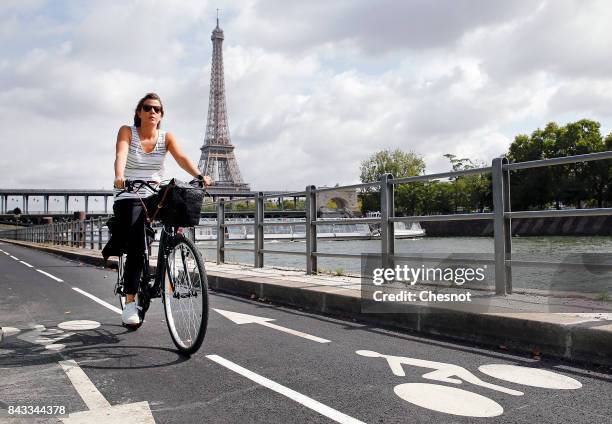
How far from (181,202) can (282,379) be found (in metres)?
1.49

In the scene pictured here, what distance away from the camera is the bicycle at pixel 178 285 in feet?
13.1

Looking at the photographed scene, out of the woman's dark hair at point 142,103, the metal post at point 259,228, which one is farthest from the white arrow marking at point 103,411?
the metal post at point 259,228

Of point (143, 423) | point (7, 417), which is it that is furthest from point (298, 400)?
point (7, 417)

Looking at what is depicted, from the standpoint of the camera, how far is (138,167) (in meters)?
4.57

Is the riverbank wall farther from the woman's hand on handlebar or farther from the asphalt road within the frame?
the woman's hand on handlebar

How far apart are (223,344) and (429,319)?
181 centimetres

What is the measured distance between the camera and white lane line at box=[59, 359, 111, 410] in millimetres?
3029

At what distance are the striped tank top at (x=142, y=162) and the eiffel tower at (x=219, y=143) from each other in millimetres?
111609

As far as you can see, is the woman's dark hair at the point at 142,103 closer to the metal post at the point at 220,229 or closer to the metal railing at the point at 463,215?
the metal railing at the point at 463,215

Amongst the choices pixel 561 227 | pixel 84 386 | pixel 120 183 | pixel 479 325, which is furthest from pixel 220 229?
pixel 561 227

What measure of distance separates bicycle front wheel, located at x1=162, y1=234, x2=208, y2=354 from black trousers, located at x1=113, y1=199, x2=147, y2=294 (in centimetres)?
30

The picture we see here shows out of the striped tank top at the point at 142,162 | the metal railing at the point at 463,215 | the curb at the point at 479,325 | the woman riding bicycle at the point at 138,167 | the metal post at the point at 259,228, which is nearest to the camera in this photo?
the curb at the point at 479,325

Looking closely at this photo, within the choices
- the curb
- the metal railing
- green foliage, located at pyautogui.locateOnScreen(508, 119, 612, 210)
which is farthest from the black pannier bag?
green foliage, located at pyautogui.locateOnScreen(508, 119, 612, 210)

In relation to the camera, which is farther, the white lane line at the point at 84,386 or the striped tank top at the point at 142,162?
the striped tank top at the point at 142,162
